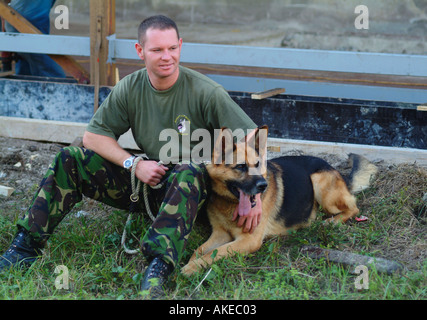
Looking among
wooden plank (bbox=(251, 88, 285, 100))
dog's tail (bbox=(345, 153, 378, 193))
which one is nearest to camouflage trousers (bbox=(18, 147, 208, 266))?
dog's tail (bbox=(345, 153, 378, 193))

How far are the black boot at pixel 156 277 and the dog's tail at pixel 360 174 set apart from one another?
6.54 feet

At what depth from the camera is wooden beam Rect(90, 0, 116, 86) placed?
18.8 feet

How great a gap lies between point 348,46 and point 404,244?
1056cm

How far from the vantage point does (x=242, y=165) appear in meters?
3.31

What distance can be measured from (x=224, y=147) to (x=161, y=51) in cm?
72

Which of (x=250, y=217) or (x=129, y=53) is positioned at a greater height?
(x=129, y=53)

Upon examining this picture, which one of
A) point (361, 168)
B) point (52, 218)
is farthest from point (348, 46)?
point (52, 218)

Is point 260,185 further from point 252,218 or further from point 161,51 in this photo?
point 161,51

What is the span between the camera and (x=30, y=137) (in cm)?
580

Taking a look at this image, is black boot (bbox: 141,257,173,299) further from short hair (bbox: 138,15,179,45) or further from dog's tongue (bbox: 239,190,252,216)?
short hair (bbox: 138,15,179,45)

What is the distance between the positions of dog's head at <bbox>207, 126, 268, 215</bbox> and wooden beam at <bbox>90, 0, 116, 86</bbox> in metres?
2.89

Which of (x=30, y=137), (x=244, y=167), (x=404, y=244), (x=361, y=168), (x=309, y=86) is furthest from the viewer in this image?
(x=309, y=86)

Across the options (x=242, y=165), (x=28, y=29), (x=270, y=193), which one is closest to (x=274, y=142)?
(x=270, y=193)
